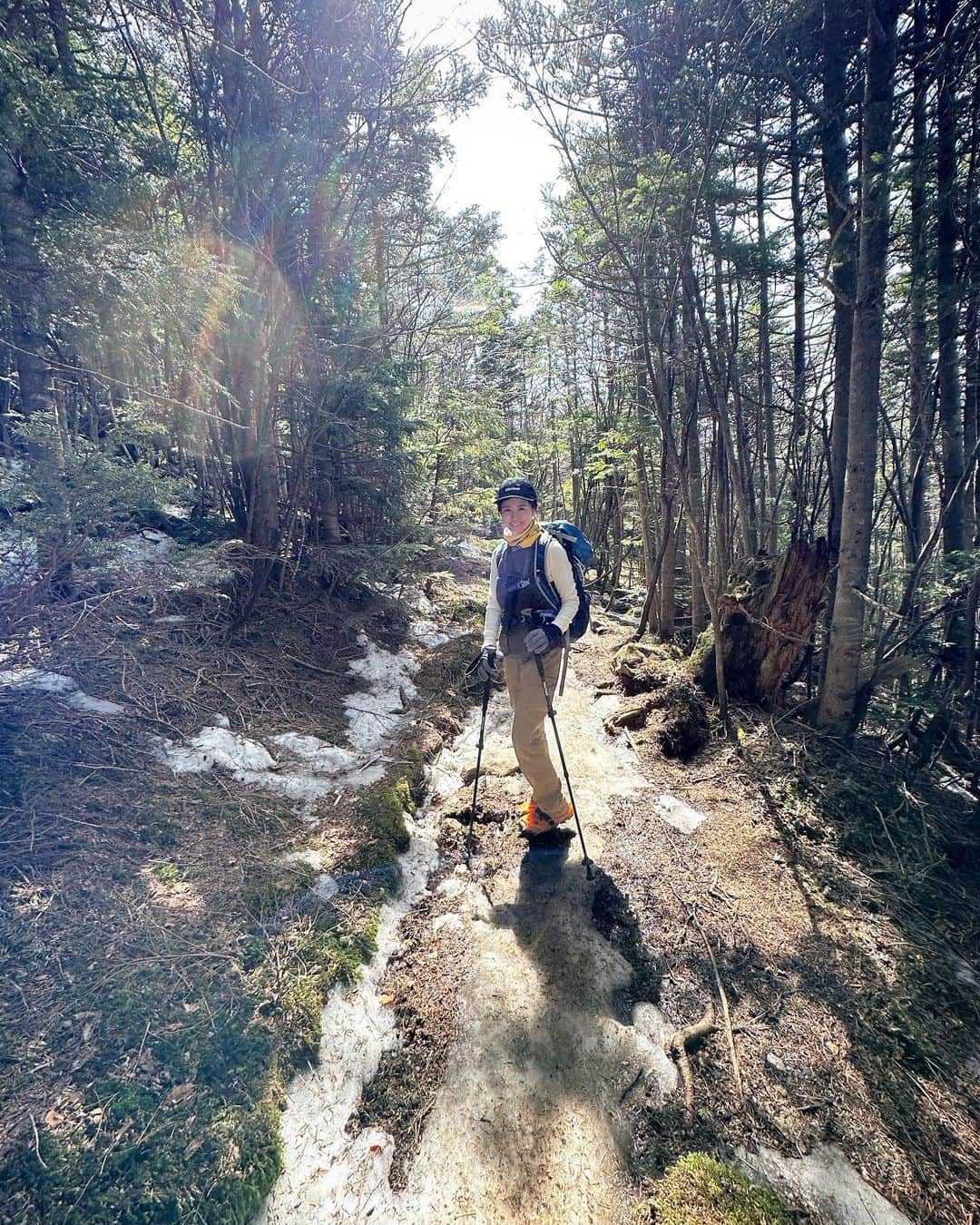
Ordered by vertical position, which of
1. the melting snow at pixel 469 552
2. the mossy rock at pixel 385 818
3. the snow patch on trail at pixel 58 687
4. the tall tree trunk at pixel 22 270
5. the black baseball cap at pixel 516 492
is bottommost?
the mossy rock at pixel 385 818

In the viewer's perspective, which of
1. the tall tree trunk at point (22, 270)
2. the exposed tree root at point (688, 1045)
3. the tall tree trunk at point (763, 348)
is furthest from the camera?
the tall tree trunk at point (763, 348)

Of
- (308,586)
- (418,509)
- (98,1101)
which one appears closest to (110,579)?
(308,586)

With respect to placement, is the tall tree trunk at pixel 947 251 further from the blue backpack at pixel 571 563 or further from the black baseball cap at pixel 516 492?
the black baseball cap at pixel 516 492

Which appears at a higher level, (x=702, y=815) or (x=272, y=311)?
(x=272, y=311)

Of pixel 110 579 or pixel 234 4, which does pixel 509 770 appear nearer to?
pixel 110 579

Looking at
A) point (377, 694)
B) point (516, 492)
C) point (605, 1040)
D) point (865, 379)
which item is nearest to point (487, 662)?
point (516, 492)

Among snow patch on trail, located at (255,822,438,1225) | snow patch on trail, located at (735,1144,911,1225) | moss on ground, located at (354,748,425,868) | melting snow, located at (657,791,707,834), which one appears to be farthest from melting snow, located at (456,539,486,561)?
snow patch on trail, located at (735,1144,911,1225)

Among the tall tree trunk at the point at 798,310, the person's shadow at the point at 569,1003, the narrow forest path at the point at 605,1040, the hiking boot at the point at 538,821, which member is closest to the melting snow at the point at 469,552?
the tall tree trunk at the point at 798,310

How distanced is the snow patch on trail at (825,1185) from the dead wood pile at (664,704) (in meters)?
3.56

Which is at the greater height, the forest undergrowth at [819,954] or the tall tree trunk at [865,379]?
the tall tree trunk at [865,379]

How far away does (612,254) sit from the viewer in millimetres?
7062

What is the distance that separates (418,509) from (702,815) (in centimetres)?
643

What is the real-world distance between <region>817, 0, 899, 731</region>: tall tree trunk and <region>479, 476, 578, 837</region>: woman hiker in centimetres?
294

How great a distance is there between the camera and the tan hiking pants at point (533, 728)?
167 inches
